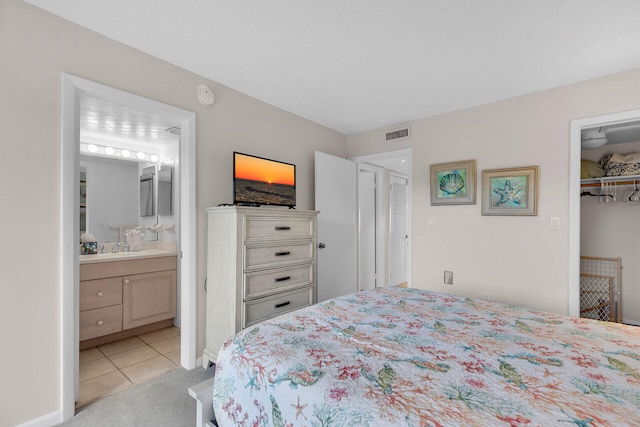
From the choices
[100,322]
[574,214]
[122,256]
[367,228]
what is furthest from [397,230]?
[100,322]

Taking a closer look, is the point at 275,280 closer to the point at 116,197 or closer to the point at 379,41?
the point at 379,41

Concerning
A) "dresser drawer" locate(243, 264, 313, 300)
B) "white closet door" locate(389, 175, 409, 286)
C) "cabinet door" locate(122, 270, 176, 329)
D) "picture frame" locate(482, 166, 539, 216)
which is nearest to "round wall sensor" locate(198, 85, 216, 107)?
"dresser drawer" locate(243, 264, 313, 300)

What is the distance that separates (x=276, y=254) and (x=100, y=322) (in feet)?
6.22

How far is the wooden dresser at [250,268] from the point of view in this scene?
7.46 ft

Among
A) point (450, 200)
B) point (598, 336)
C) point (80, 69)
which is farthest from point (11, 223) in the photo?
point (450, 200)

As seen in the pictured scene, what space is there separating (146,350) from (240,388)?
2267mm

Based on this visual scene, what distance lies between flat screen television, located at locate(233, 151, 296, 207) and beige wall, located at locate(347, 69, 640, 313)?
160 centimetres

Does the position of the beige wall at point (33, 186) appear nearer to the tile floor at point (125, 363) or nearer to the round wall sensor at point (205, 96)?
the tile floor at point (125, 363)

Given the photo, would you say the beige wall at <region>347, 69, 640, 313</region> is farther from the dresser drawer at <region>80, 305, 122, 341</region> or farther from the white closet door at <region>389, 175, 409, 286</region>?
the dresser drawer at <region>80, 305, 122, 341</region>

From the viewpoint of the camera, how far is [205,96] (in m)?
2.56

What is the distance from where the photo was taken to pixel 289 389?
982 millimetres

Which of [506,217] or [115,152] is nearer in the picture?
[506,217]

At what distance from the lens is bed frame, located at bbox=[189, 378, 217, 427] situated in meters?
1.24

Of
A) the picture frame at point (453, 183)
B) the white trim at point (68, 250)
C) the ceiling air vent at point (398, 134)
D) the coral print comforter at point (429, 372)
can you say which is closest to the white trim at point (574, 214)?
the picture frame at point (453, 183)
